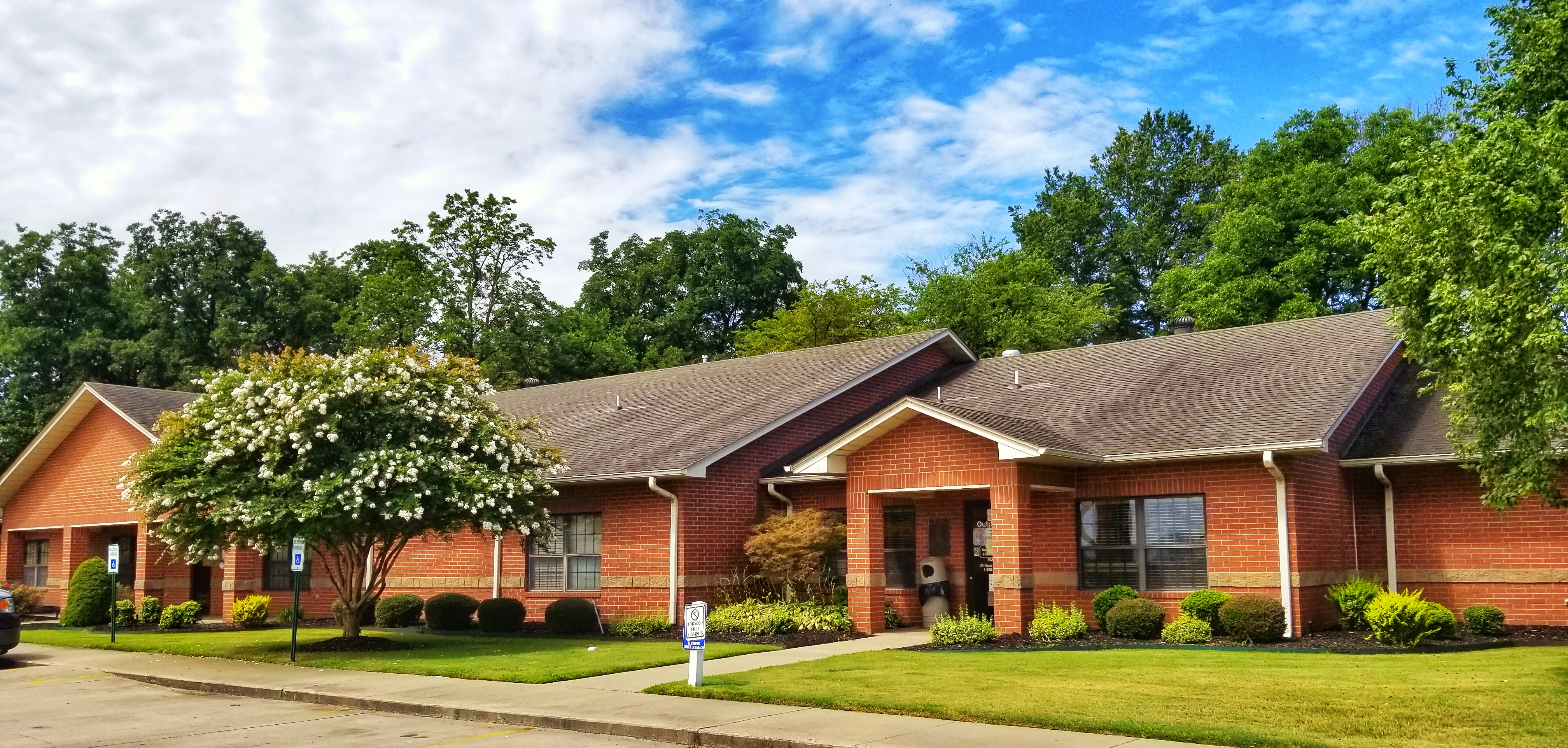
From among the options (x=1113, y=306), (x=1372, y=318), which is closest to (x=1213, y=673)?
(x=1372, y=318)

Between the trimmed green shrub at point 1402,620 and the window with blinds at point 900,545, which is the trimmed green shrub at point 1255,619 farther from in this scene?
the window with blinds at point 900,545

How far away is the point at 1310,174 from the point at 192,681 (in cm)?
3654

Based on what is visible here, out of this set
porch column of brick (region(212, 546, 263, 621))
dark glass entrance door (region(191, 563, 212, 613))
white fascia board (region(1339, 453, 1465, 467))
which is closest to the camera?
white fascia board (region(1339, 453, 1465, 467))

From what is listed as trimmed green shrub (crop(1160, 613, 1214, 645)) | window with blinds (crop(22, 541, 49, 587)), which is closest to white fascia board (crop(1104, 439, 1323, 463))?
trimmed green shrub (crop(1160, 613, 1214, 645))

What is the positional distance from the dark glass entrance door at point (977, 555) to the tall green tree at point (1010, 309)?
23.5 metres

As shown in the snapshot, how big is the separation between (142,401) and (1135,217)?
146 ft

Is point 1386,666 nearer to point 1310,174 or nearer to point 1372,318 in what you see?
point 1372,318

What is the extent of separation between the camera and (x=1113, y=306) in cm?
5650

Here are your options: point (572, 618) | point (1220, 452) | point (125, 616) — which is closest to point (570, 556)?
point (572, 618)

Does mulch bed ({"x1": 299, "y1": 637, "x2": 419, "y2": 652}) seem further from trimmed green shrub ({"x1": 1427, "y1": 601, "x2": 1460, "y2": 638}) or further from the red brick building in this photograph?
trimmed green shrub ({"x1": 1427, "y1": 601, "x2": 1460, "y2": 638})

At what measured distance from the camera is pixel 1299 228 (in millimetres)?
41562

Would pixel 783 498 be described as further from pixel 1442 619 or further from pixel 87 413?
pixel 87 413

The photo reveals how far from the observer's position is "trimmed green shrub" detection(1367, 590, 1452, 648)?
1677 centimetres

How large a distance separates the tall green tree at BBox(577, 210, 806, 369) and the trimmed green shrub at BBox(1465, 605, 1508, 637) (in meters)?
46.3
